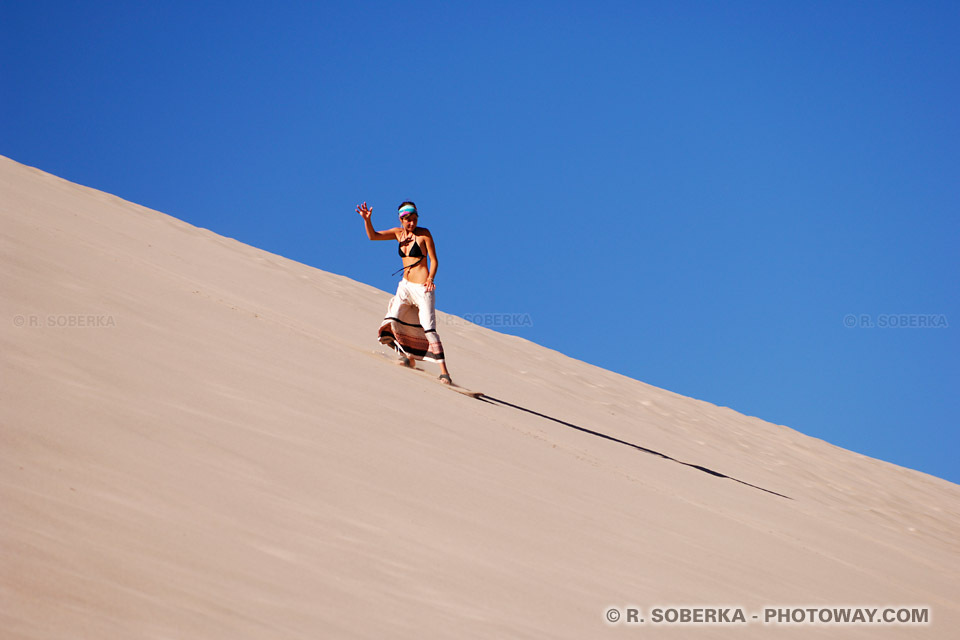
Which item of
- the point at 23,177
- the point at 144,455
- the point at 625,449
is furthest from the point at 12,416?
the point at 23,177

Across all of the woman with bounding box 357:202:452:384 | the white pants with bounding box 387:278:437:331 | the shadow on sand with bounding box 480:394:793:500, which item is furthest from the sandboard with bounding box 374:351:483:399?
the shadow on sand with bounding box 480:394:793:500

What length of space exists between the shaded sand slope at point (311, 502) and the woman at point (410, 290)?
1.38 ft

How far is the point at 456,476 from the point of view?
4.04 m

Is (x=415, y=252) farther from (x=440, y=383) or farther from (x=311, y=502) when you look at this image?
(x=311, y=502)

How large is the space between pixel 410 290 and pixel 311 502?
172 inches

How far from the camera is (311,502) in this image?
3.06m

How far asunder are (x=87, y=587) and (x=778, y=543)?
160 inches

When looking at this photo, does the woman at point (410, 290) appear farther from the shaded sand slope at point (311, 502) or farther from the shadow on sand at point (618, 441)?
the shadow on sand at point (618, 441)

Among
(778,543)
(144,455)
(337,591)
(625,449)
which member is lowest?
(337,591)

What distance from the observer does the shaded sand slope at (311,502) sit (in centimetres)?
230

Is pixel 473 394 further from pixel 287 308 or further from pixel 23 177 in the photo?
pixel 23 177

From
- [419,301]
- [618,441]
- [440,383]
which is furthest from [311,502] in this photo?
[618,441]

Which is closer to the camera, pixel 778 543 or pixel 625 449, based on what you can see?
pixel 778 543

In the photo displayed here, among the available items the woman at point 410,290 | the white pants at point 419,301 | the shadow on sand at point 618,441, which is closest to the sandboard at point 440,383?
the woman at point 410,290
